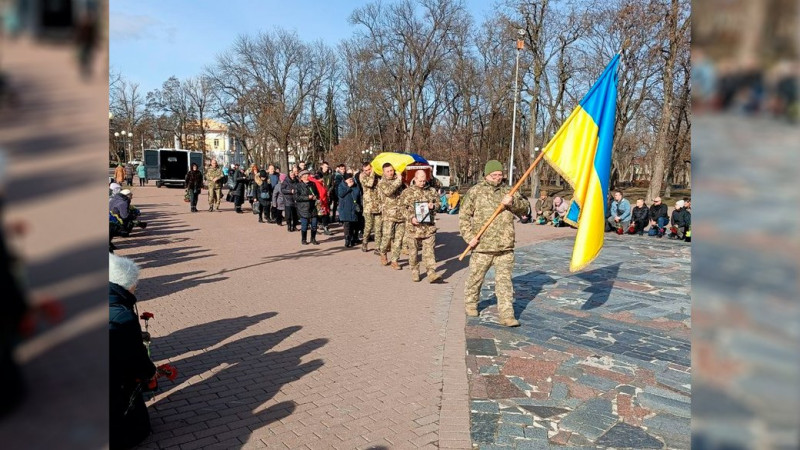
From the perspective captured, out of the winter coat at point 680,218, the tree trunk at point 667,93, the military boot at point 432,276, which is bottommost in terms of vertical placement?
the military boot at point 432,276

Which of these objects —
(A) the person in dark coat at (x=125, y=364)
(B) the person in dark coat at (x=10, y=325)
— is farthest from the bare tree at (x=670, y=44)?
(B) the person in dark coat at (x=10, y=325)

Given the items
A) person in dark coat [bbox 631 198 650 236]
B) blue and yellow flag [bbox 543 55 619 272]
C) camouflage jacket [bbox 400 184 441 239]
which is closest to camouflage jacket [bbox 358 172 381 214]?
camouflage jacket [bbox 400 184 441 239]

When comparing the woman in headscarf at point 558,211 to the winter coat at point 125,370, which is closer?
the winter coat at point 125,370

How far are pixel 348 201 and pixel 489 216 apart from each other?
6.62 metres

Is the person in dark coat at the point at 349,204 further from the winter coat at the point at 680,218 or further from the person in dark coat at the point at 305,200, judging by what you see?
the winter coat at the point at 680,218

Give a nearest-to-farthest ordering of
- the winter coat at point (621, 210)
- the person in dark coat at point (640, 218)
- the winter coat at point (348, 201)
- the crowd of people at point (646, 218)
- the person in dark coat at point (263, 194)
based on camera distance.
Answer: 1. the winter coat at point (348, 201)
2. the crowd of people at point (646, 218)
3. the person in dark coat at point (263, 194)
4. the person in dark coat at point (640, 218)
5. the winter coat at point (621, 210)

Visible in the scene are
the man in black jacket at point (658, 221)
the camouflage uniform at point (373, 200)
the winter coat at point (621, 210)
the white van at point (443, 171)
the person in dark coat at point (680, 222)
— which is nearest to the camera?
the camouflage uniform at point (373, 200)

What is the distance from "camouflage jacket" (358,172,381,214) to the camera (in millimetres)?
12852

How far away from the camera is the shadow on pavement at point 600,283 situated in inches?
348

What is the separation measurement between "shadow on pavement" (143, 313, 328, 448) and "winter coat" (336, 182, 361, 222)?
662 cm

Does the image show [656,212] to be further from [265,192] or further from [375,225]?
[265,192]

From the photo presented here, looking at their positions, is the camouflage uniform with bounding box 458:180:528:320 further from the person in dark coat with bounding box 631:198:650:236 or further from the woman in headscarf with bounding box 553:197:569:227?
the woman in headscarf with bounding box 553:197:569:227

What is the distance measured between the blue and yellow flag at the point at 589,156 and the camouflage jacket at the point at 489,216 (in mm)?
1037

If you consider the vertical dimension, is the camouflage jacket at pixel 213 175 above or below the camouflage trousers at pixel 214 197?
above
